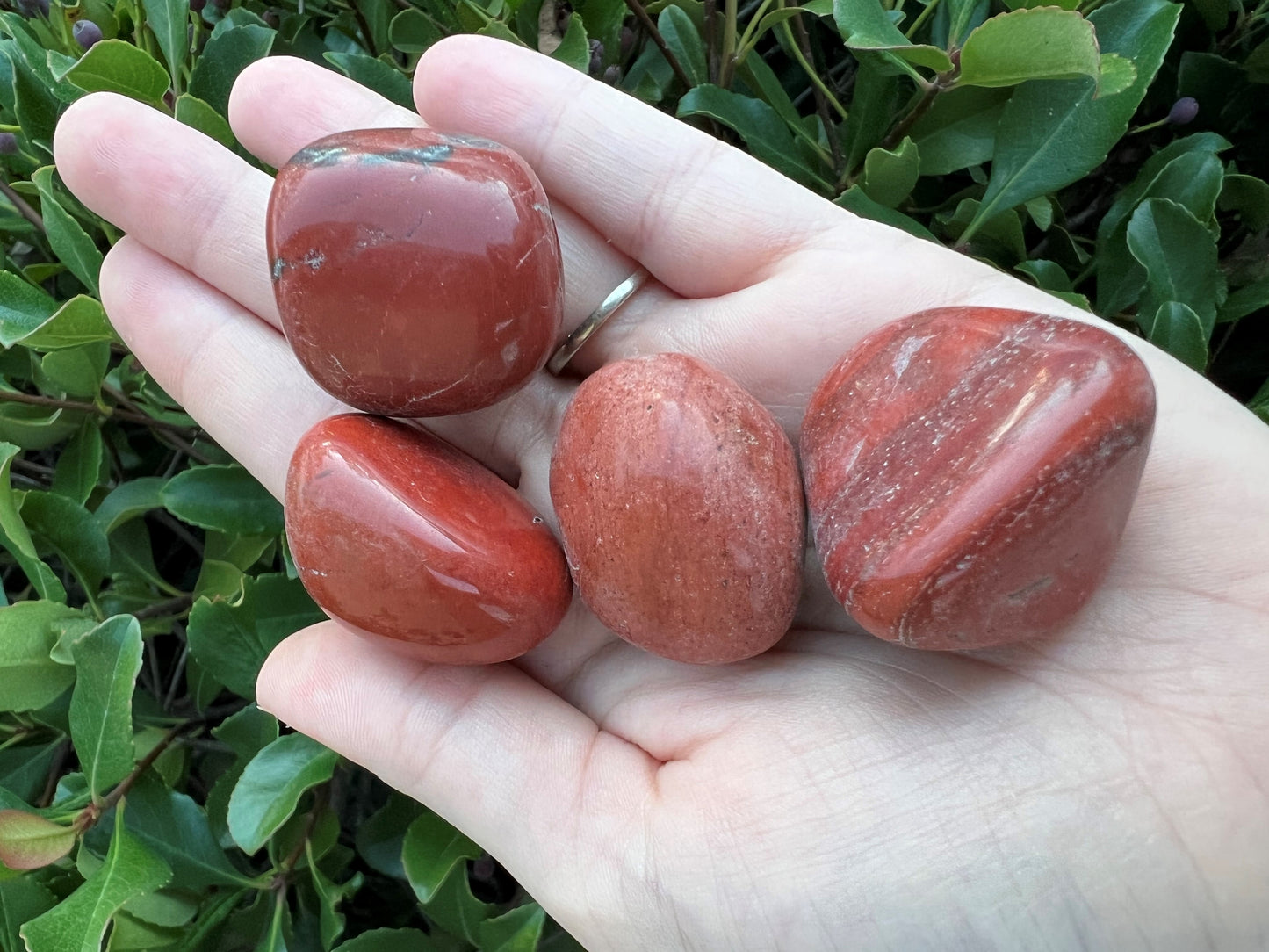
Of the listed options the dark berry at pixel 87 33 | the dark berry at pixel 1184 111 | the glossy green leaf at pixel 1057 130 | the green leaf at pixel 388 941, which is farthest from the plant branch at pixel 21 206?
the dark berry at pixel 1184 111

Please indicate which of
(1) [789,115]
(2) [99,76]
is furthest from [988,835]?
(2) [99,76]

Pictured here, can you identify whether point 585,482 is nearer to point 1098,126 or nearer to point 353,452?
point 353,452

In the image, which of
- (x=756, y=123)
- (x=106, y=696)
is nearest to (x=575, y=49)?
(x=756, y=123)

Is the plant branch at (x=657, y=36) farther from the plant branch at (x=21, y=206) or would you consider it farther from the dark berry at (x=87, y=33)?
the plant branch at (x=21, y=206)

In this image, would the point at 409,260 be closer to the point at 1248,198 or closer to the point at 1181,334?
the point at 1181,334

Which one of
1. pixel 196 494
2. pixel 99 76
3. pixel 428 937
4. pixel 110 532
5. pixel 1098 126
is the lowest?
pixel 428 937
